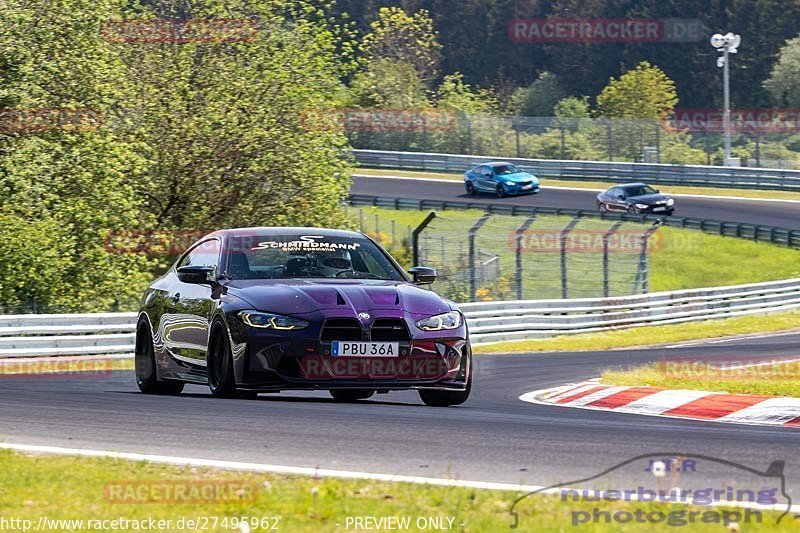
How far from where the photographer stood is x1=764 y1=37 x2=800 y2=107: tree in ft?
276

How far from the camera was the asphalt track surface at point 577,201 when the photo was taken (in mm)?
49125

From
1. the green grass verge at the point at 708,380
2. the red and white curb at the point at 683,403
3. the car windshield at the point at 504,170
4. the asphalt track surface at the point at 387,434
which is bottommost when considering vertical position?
the car windshield at the point at 504,170

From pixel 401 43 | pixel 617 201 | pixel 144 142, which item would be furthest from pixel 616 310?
pixel 401 43

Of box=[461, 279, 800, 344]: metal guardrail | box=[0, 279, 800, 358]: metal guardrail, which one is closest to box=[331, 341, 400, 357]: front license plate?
box=[0, 279, 800, 358]: metal guardrail

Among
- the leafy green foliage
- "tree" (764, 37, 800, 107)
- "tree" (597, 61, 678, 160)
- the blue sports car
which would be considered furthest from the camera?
"tree" (764, 37, 800, 107)

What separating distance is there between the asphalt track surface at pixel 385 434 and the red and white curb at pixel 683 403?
1.97ft

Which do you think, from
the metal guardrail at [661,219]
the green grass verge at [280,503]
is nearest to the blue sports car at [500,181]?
the metal guardrail at [661,219]

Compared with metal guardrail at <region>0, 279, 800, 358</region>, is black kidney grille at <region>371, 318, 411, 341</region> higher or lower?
higher

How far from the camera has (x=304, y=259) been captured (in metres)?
10.9

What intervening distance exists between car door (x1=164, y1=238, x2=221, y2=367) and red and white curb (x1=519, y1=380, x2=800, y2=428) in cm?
335

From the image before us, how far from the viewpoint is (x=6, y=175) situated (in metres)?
26.8

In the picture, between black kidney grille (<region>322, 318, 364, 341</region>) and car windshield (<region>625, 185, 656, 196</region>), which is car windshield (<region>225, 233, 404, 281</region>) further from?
car windshield (<region>625, 185, 656, 196</region>)

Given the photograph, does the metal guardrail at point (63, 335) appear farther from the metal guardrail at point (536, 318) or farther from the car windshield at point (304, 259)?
the car windshield at point (304, 259)

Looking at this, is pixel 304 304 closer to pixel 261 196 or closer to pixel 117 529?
pixel 117 529
